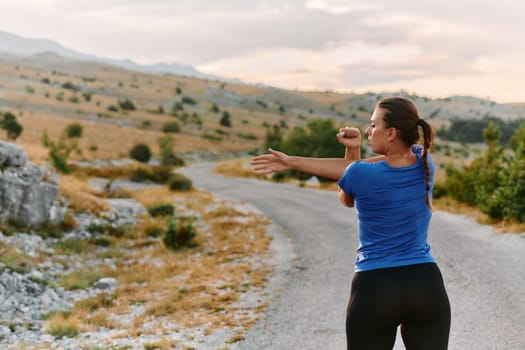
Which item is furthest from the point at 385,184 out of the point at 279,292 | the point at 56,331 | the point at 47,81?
the point at 47,81

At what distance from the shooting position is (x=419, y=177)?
2.54 meters

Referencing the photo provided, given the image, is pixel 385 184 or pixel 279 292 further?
pixel 279 292

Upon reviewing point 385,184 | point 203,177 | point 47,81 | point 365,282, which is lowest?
point 203,177

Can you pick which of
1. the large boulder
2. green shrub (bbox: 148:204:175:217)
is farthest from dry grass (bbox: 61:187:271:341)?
the large boulder

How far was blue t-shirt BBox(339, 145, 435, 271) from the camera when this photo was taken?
8.20 feet

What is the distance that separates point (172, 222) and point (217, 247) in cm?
140

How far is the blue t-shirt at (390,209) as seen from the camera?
250 centimetres

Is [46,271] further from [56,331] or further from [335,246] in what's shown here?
[335,246]

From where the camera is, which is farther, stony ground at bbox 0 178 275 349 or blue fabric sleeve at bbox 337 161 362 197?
stony ground at bbox 0 178 275 349

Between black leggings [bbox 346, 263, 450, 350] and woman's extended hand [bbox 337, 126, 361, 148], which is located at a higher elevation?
woman's extended hand [bbox 337, 126, 361, 148]

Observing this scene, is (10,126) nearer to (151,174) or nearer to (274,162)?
(151,174)

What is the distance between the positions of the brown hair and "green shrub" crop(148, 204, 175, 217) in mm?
15901

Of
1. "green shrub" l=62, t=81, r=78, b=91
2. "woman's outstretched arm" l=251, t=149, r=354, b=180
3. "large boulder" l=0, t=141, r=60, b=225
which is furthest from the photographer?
"green shrub" l=62, t=81, r=78, b=91

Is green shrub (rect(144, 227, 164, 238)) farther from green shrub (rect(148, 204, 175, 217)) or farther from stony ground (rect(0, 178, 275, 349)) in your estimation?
green shrub (rect(148, 204, 175, 217))
